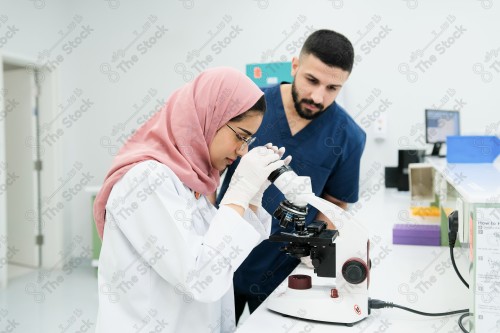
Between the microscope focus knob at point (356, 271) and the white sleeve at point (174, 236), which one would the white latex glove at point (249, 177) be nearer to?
the white sleeve at point (174, 236)

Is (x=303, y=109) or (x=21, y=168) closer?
(x=303, y=109)

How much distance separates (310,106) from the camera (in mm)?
1660

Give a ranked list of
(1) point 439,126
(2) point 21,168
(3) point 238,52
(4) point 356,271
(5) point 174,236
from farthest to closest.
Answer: (2) point 21,168 < (3) point 238,52 < (1) point 439,126 < (4) point 356,271 < (5) point 174,236

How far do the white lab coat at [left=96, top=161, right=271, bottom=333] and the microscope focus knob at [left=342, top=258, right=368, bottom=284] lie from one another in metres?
0.25

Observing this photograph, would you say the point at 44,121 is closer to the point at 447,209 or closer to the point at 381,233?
the point at 381,233

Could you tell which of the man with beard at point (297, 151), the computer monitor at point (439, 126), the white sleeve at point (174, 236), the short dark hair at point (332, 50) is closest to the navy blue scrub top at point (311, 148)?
the man with beard at point (297, 151)

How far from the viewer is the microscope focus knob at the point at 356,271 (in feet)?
3.65

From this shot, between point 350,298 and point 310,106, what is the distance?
2.54 feet

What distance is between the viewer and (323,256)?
1.17 metres

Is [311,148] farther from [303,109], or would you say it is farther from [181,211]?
[181,211]

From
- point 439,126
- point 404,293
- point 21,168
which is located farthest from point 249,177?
point 21,168

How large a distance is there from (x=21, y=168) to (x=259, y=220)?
12.3ft

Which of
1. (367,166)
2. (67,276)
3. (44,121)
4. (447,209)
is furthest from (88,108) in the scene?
(447,209)

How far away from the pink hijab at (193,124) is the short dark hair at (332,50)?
0.49 metres
